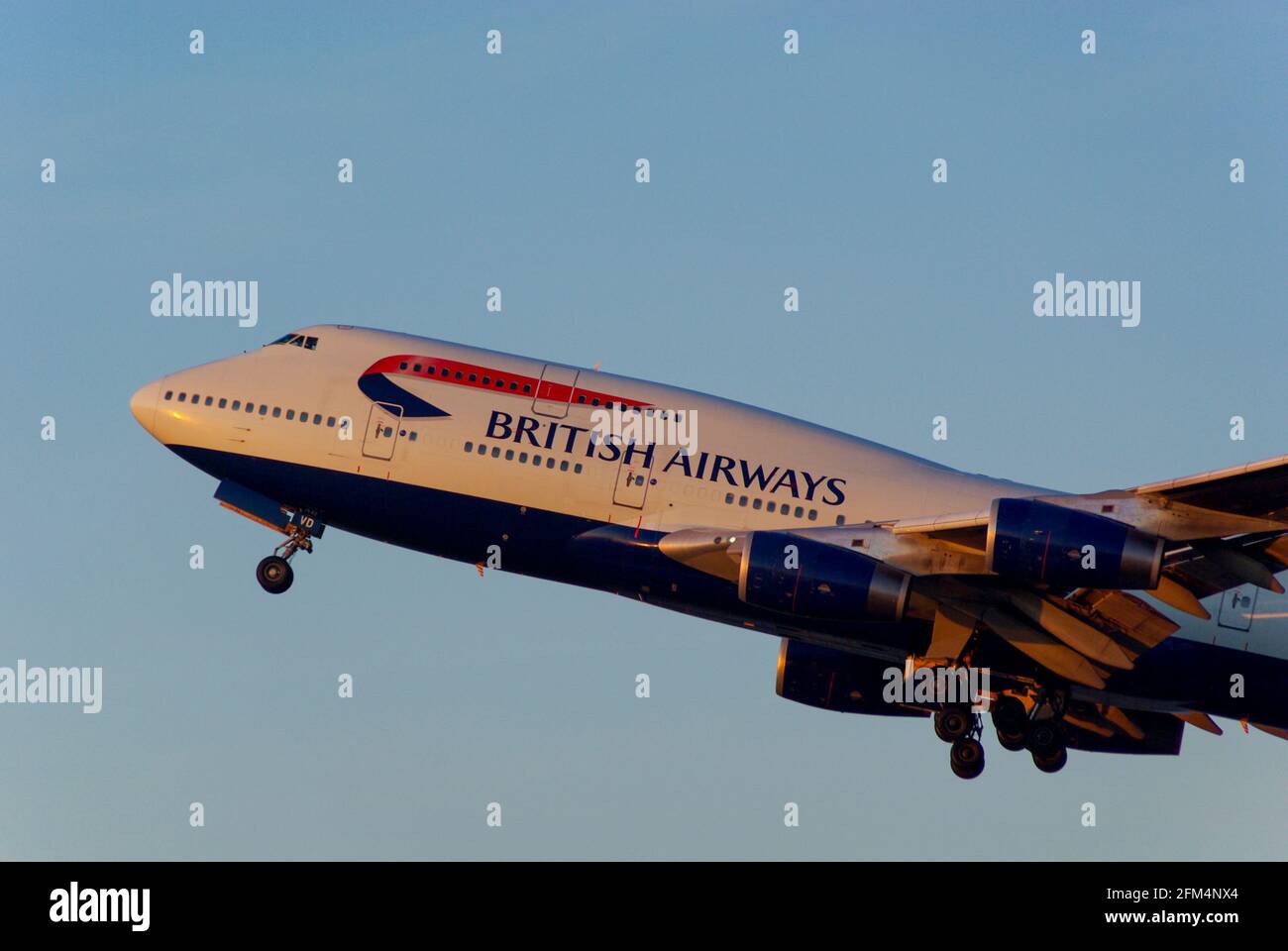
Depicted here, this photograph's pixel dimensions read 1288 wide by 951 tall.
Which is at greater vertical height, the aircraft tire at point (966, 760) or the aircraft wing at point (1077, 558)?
the aircraft wing at point (1077, 558)

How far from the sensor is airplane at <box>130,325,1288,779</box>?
45.6 m

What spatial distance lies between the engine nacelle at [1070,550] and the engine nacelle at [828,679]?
10.8 m

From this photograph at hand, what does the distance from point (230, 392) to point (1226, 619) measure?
2156 cm

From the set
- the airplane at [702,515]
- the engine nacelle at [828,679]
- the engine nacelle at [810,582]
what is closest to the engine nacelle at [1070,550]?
the airplane at [702,515]

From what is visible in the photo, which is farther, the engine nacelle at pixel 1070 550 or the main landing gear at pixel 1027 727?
the main landing gear at pixel 1027 727

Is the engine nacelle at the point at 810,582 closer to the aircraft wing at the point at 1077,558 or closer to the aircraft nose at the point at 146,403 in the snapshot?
the aircraft wing at the point at 1077,558

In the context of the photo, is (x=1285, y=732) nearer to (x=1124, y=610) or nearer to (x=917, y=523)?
(x=1124, y=610)

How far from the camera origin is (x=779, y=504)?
47.3m

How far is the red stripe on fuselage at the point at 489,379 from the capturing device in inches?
1884

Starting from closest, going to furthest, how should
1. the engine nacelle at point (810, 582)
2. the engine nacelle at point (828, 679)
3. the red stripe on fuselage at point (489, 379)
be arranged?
the engine nacelle at point (810, 582), the red stripe on fuselage at point (489, 379), the engine nacelle at point (828, 679)

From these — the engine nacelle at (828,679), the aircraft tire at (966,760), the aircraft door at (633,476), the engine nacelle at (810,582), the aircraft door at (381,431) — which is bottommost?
the aircraft tire at (966,760)

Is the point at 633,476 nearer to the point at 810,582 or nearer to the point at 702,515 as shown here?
the point at 702,515

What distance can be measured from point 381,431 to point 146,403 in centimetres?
578
